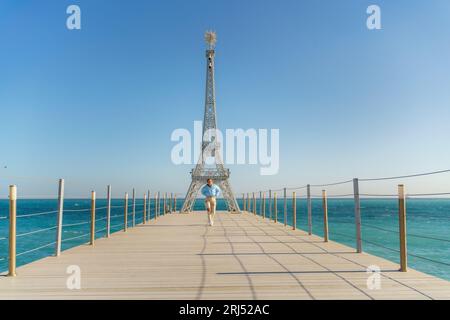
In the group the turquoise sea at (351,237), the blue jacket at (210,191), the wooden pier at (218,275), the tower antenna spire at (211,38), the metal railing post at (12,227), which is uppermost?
the tower antenna spire at (211,38)

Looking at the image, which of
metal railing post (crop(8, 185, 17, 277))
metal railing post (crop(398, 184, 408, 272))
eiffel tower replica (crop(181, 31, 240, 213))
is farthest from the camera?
eiffel tower replica (crop(181, 31, 240, 213))

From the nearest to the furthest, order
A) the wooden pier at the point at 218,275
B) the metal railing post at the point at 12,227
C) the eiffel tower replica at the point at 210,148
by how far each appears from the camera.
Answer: the wooden pier at the point at 218,275 → the metal railing post at the point at 12,227 → the eiffel tower replica at the point at 210,148

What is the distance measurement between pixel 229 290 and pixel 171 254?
2.43m

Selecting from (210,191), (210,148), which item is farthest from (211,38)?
(210,191)

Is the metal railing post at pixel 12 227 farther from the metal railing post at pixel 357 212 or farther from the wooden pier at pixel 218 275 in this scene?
the metal railing post at pixel 357 212

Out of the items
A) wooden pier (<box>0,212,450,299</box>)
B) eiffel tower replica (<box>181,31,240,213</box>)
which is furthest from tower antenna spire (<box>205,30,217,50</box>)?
wooden pier (<box>0,212,450,299</box>)

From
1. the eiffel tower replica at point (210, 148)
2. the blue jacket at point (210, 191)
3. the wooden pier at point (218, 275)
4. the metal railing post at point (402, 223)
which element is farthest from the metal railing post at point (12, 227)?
the eiffel tower replica at point (210, 148)

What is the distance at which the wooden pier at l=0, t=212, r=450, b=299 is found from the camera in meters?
3.38

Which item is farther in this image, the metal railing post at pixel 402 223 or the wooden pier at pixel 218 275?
the metal railing post at pixel 402 223

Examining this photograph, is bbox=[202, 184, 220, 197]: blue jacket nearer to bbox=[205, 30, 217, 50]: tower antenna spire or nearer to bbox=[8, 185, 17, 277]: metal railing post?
bbox=[8, 185, 17, 277]: metal railing post

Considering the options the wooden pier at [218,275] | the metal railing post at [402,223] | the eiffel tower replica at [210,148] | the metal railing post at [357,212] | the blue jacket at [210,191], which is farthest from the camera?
the eiffel tower replica at [210,148]

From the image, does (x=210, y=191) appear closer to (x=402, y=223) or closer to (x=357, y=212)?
(x=357, y=212)

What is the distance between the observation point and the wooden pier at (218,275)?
11.1 feet
